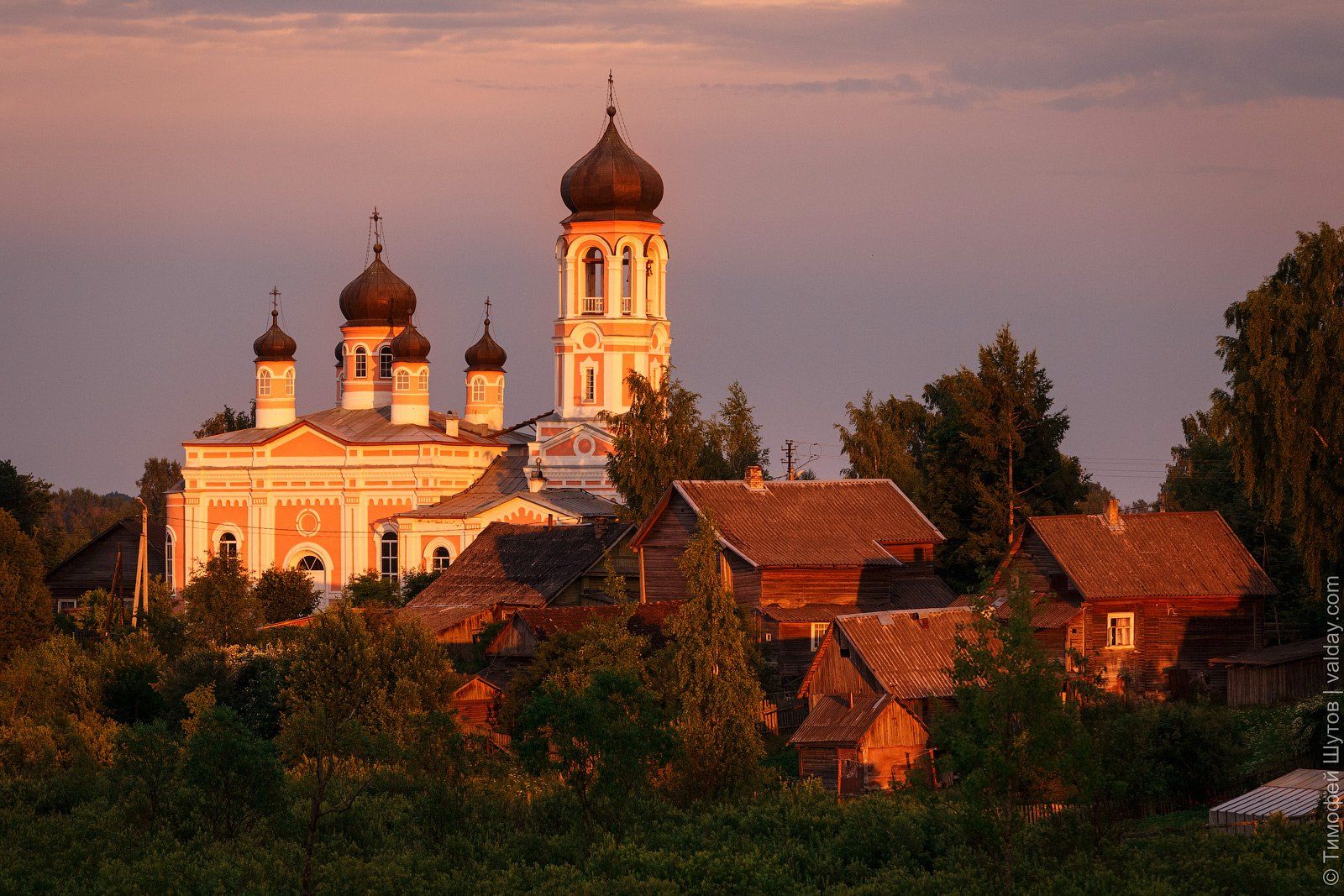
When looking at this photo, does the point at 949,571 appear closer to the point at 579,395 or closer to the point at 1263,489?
the point at 1263,489

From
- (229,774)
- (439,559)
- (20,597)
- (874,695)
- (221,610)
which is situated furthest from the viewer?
(439,559)

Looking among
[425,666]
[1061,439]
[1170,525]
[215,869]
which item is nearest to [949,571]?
[1061,439]

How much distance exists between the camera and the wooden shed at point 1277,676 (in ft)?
111

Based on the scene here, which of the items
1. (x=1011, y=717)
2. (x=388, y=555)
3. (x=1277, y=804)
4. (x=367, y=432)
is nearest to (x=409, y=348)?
(x=367, y=432)

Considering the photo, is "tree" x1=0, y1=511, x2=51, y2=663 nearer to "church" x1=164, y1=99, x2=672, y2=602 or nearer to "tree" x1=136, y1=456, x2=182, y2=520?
"church" x1=164, y1=99, x2=672, y2=602

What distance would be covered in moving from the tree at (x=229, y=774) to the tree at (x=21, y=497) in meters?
38.1

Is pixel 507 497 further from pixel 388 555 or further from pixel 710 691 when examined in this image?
pixel 710 691

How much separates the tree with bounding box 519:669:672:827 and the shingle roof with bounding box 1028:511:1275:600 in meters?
11.9

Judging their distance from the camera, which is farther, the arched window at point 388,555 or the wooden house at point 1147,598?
the arched window at point 388,555

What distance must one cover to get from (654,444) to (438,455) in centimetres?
2001

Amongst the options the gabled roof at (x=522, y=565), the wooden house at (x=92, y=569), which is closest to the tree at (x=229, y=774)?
the gabled roof at (x=522, y=565)

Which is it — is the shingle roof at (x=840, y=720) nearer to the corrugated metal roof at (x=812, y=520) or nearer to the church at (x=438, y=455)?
the corrugated metal roof at (x=812, y=520)

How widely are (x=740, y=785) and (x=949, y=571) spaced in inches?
788

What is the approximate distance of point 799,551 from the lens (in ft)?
130
